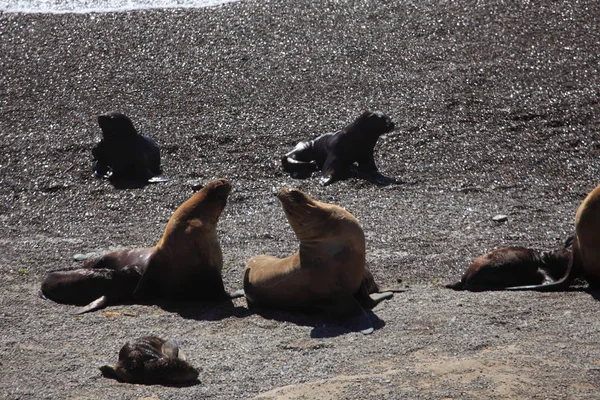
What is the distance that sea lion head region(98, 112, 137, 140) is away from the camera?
12156 mm

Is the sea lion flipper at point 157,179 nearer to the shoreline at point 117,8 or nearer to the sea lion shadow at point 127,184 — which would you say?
the sea lion shadow at point 127,184

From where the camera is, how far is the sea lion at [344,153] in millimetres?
11531

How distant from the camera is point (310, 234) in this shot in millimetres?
7090

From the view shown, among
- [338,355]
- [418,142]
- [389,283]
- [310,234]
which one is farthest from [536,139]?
[338,355]

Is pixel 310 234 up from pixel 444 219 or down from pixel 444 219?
up

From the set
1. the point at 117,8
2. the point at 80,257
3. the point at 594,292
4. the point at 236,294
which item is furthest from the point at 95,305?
the point at 117,8

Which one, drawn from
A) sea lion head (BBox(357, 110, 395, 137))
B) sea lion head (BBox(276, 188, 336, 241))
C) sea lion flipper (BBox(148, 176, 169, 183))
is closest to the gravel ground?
sea lion flipper (BBox(148, 176, 169, 183))

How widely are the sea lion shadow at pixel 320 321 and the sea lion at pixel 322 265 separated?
0.05 m

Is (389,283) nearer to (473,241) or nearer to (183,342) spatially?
(473,241)

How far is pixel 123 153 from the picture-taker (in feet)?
38.7

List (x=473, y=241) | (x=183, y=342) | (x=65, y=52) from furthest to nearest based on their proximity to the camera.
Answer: (x=65, y=52), (x=473, y=241), (x=183, y=342)

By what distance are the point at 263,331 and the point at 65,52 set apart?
9.50 m

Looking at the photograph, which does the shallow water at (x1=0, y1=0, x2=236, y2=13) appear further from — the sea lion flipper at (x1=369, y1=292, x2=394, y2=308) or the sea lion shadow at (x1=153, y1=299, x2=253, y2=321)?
the sea lion flipper at (x1=369, y1=292, x2=394, y2=308)

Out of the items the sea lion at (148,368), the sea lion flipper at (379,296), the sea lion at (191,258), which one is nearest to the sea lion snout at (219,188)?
the sea lion at (191,258)
